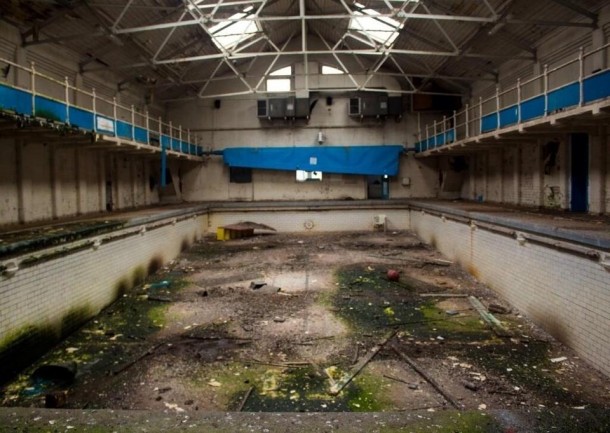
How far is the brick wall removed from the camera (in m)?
4.86

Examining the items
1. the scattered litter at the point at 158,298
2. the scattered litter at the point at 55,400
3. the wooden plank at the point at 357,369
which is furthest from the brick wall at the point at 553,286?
the scattered litter at the point at 158,298

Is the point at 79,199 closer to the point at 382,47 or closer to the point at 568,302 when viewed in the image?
the point at 382,47

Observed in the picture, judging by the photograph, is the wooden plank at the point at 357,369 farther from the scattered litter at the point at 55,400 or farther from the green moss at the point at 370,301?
the scattered litter at the point at 55,400

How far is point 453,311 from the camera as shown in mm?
7023

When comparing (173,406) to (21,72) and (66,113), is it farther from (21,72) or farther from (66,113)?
(21,72)

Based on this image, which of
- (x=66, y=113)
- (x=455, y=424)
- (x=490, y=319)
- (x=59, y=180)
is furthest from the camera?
A: (x=59, y=180)

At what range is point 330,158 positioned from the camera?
18.7 meters

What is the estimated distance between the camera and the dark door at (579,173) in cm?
962

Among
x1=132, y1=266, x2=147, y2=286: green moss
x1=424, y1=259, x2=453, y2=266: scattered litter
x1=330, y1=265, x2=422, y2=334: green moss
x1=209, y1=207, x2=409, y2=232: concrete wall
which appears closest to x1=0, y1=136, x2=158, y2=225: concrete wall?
x1=132, y1=266, x2=147, y2=286: green moss

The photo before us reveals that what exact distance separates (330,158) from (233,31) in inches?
266

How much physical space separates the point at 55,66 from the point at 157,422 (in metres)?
11.1

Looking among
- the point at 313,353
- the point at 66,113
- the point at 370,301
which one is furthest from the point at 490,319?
the point at 66,113

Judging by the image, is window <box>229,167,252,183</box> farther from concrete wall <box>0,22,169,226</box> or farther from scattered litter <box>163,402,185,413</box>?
scattered litter <box>163,402,185,413</box>

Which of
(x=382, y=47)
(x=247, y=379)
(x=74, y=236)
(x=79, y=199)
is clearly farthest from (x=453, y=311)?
(x=79, y=199)
